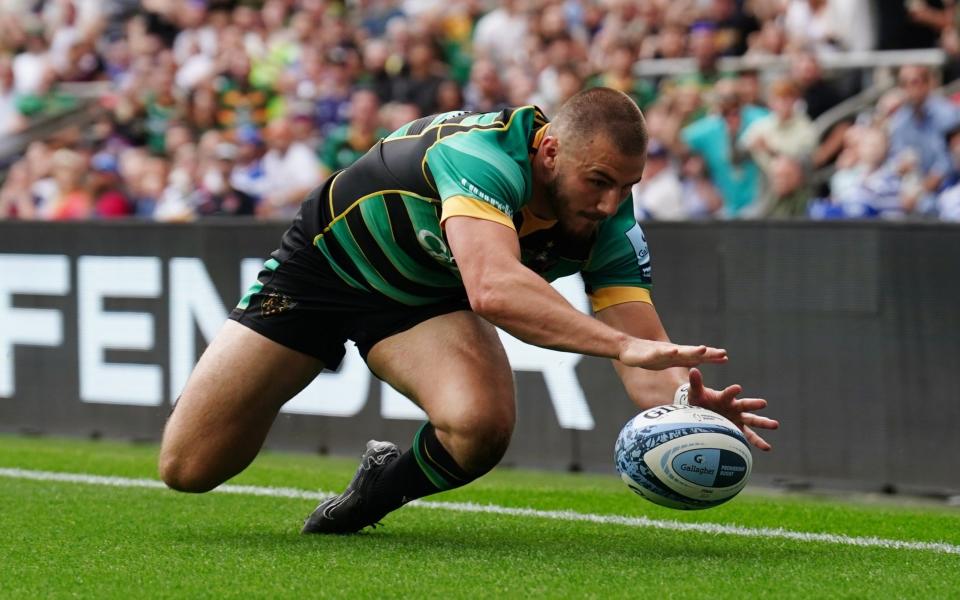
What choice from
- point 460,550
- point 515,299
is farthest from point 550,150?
point 460,550

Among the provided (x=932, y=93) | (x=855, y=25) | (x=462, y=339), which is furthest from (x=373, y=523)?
(x=855, y=25)

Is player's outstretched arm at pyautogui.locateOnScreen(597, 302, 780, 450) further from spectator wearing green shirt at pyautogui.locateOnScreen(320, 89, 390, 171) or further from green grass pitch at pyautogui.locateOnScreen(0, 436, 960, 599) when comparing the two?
spectator wearing green shirt at pyautogui.locateOnScreen(320, 89, 390, 171)

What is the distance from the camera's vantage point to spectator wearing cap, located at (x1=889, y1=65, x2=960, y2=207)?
10.3 metres

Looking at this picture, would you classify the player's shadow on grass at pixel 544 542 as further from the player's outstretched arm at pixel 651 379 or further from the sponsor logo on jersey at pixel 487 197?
the sponsor logo on jersey at pixel 487 197

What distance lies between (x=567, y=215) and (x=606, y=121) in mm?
438

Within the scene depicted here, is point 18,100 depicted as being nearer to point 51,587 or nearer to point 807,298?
point 807,298

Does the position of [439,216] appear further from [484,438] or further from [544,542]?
[544,542]

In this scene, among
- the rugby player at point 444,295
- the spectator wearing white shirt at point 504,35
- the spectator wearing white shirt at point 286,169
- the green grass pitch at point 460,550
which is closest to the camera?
the green grass pitch at point 460,550

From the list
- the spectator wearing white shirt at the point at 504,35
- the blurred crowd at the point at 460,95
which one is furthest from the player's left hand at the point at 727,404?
the spectator wearing white shirt at the point at 504,35

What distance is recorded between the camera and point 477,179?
5398 mm

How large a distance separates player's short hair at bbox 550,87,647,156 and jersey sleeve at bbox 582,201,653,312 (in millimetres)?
642

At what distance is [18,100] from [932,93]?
462 inches

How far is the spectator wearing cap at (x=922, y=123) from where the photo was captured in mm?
10336

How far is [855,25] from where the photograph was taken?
12.1 metres
